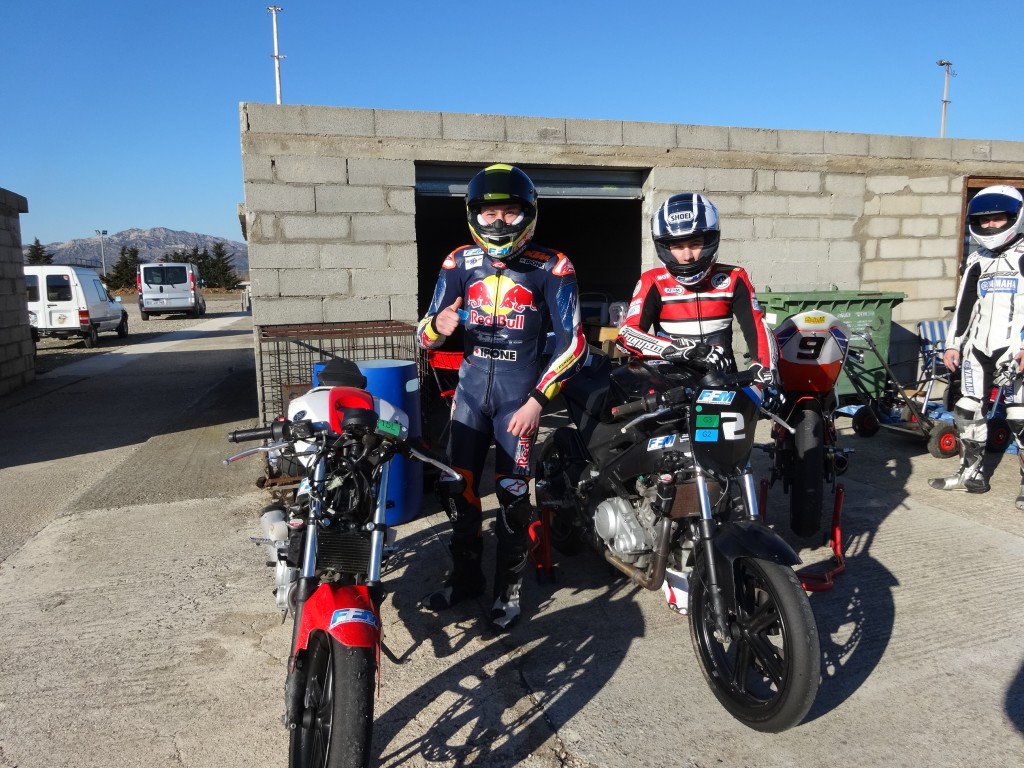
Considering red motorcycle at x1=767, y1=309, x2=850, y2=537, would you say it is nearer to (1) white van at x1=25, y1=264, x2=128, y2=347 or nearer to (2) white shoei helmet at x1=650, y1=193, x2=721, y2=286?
(2) white shoei helmet at x1=650, y1=193, x2=721, y2=286

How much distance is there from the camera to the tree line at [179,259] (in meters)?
48.6

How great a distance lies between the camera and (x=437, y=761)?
2.48 meters

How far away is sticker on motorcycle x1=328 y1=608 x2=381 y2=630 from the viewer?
2.18m

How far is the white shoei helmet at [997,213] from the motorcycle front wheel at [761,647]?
387 cm

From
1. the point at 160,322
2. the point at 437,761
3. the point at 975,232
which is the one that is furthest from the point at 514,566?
the point at 160,322

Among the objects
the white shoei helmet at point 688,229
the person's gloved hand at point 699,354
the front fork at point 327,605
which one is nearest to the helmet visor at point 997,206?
the white shoei helmet at point 688,229

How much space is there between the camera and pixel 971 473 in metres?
5.27

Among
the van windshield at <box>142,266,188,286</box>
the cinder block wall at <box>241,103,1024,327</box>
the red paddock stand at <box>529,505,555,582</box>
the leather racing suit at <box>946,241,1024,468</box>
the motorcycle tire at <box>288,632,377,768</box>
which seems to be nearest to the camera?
the motorcycle tire at <box>288,632,377,768</box>

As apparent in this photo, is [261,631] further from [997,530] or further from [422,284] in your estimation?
[422,284]

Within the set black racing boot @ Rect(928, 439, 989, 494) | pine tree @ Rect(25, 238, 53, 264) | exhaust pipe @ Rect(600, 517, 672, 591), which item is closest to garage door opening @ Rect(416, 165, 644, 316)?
black racing boot @ Rect(928, 439, 989, 494)

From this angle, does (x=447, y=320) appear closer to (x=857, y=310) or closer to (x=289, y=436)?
(x=289, y=436)

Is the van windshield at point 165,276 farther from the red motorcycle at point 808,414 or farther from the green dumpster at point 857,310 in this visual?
the red motorcycle at point 808,414

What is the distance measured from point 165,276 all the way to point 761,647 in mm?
29183

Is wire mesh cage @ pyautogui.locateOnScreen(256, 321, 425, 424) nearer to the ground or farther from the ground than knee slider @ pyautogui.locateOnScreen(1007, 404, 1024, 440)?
farther from the ground
